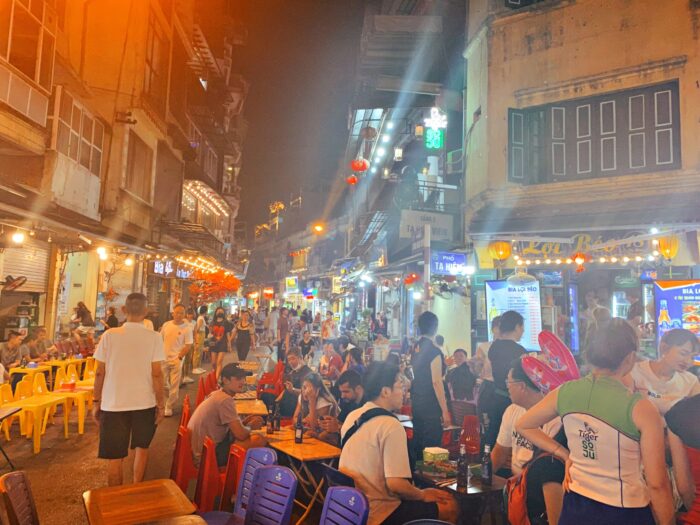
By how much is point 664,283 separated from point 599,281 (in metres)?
2.98

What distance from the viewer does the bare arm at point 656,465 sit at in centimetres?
270

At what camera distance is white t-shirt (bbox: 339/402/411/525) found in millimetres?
3699

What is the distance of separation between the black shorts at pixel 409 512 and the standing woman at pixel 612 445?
113cm

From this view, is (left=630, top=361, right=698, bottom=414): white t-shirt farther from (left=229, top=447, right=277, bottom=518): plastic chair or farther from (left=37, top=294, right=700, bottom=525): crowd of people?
(left=229, top=447, right=277, bottom=518): plastic chair

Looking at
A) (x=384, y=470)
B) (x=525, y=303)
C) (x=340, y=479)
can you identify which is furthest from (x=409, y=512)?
(x=525, y=303)

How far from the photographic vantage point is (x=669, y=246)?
8.96 m

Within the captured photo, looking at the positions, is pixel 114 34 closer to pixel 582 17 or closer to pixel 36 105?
pixel 36 105

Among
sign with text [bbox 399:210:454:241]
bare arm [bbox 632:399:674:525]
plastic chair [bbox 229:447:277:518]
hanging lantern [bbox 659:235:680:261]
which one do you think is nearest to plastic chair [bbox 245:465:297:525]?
plastic chair [bbox 229:447:277:518]

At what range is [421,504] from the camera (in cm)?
386

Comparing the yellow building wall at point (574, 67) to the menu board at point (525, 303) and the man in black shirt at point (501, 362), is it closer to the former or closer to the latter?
the menu board at point (525, 303)

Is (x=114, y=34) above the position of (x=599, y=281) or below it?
above

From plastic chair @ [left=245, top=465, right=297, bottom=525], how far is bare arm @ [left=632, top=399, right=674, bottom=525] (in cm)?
235

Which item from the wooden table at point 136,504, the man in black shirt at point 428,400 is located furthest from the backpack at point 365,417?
the man in black shirt at point 428,400

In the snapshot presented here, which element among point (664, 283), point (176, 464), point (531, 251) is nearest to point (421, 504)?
point (176, 464)
